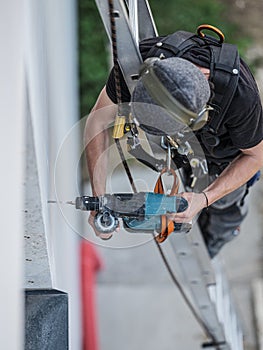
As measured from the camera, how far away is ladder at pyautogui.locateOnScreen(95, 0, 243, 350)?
2309 mm

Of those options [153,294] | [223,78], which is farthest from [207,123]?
[153,294]

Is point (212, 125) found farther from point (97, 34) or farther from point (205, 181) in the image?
point (97, 34)

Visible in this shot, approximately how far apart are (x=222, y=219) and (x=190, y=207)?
980 millimetres

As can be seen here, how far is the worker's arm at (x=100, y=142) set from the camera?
247cm

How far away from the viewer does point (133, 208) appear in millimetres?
2285

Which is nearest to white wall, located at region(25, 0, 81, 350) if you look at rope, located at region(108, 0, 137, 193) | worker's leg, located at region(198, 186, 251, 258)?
rope, located at region(108, 0, 137, 193)

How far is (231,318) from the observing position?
171 inches

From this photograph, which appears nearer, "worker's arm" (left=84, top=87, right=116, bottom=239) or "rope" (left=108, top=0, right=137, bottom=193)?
"rope" (left=108, top=0, right=137, bottom=193)

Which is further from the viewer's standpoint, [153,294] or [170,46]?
[153,294]

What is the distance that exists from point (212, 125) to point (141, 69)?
0.31 m

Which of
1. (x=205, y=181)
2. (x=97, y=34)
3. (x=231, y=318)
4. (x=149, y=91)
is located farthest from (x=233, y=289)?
(x=149, y=91)

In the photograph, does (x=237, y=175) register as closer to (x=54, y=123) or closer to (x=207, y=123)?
(x=207, y=123)

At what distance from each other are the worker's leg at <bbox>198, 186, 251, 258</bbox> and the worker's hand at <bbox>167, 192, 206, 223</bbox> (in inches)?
25.2

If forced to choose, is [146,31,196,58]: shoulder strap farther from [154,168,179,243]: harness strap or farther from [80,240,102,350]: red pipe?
[80,240,102,350]: red pipe
